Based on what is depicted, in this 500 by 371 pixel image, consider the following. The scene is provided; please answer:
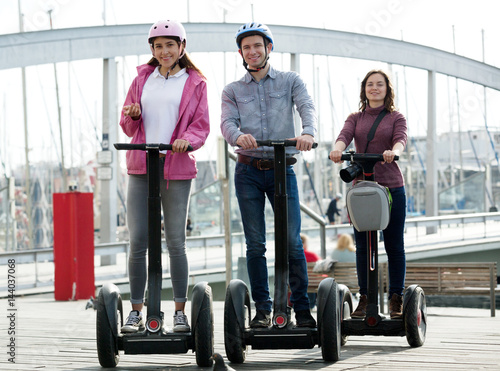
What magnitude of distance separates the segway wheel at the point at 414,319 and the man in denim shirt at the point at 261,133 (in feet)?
2.11

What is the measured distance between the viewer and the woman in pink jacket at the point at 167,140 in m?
3.95

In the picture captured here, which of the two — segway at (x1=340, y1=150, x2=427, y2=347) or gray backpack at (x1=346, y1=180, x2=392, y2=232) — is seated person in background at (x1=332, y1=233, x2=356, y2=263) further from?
gray backpack at (x1=346, y1=180, x2=392, y2=232)

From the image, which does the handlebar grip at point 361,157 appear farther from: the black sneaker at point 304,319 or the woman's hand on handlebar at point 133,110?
the woman's hand on handlebar at point 133,110

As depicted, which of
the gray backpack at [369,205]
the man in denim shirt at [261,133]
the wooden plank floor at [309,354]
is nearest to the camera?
the wooden plank floor at [309,354]

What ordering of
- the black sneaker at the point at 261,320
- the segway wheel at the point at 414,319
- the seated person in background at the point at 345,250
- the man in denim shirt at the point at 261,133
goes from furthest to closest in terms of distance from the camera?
the seated person in background at the point at 345,250 < the segway wheel at the point at 414,319 < the man in denim shirt at the point at 261,133 < the black sneaker at the point at 261,320

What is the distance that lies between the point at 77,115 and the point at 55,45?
7925 millimetres

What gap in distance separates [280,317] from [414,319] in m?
0.87

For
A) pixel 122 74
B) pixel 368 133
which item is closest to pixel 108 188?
pixel 122 74

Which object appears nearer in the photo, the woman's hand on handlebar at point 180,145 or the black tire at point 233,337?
the woman's hand on handlebar at point 180,145

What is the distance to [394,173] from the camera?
15.0ft

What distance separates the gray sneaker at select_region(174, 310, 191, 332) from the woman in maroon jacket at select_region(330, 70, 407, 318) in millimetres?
1028

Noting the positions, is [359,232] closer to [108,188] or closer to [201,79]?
[201,79]

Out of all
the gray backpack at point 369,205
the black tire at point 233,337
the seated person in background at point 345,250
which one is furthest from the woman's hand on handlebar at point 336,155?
the seated person in background at point 345,250

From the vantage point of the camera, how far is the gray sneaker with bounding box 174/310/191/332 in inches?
153
